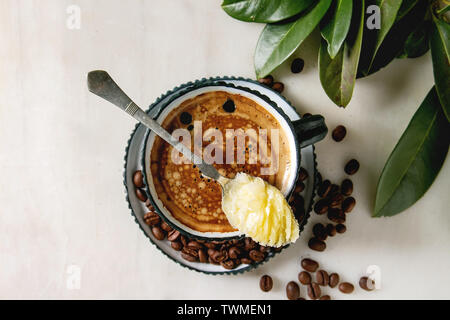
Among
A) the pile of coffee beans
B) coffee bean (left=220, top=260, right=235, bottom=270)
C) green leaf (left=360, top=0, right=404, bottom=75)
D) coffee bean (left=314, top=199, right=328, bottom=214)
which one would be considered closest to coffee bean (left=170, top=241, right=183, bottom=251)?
the pile of coffee beans

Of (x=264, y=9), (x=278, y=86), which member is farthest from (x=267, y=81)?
(x=264, y=9)

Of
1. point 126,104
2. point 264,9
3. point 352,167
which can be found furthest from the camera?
point 352,167

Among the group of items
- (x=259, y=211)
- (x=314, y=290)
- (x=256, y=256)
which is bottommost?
(x=314, y=290)

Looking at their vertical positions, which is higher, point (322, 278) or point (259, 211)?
point (259, 211)

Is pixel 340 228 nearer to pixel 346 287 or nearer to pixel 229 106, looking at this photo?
pixel 346 287

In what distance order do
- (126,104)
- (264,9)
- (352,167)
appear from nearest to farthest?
(126,104), (264,9), (352,167)

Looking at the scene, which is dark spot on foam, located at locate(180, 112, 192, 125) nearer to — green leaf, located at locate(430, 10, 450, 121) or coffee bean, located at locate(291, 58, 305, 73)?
coffee bean, located at locate(291, 58, 305, 73)
